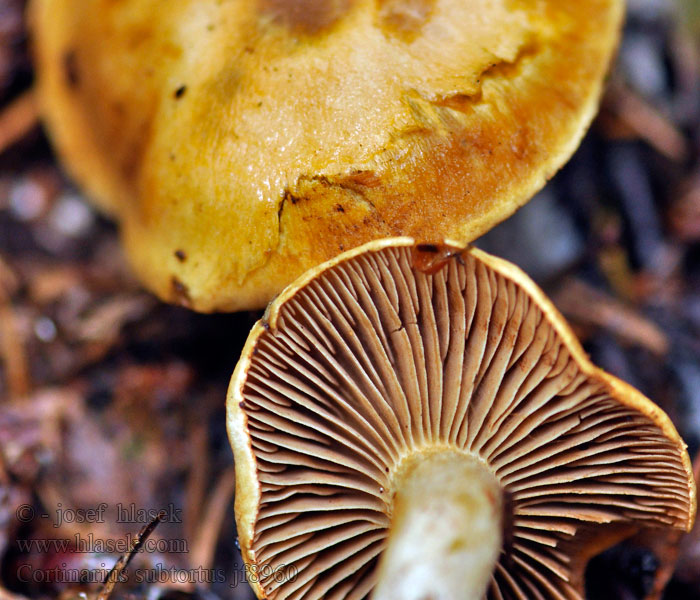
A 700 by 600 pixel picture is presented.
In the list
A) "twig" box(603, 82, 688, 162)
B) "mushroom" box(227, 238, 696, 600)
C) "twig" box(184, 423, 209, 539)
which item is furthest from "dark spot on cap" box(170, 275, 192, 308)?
"twig" box(603, 82, 688, 162)

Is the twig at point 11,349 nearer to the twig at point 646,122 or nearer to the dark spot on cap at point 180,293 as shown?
the dark spot on cap at point 180,293

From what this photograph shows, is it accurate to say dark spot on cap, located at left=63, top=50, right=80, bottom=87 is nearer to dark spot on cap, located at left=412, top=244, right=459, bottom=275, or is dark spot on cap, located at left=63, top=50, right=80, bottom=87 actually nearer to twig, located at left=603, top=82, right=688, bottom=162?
dark spot on cap, located at left=412, top=244, right=459, bottom=275

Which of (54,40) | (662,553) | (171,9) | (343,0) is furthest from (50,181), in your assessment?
(662,553)

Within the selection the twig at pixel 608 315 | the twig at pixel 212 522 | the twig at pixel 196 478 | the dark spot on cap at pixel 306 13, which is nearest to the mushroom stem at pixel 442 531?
the twig at pixel 212 522

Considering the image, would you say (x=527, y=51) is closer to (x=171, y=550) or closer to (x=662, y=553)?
(x=662, y=553)

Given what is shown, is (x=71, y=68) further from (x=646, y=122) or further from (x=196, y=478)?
(x=646, y=122)

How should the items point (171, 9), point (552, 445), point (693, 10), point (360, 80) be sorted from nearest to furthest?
point (552, 445) < point (360, 80) < point (171, 9) < point (693, 10)

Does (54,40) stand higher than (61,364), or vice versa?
(54,40)
